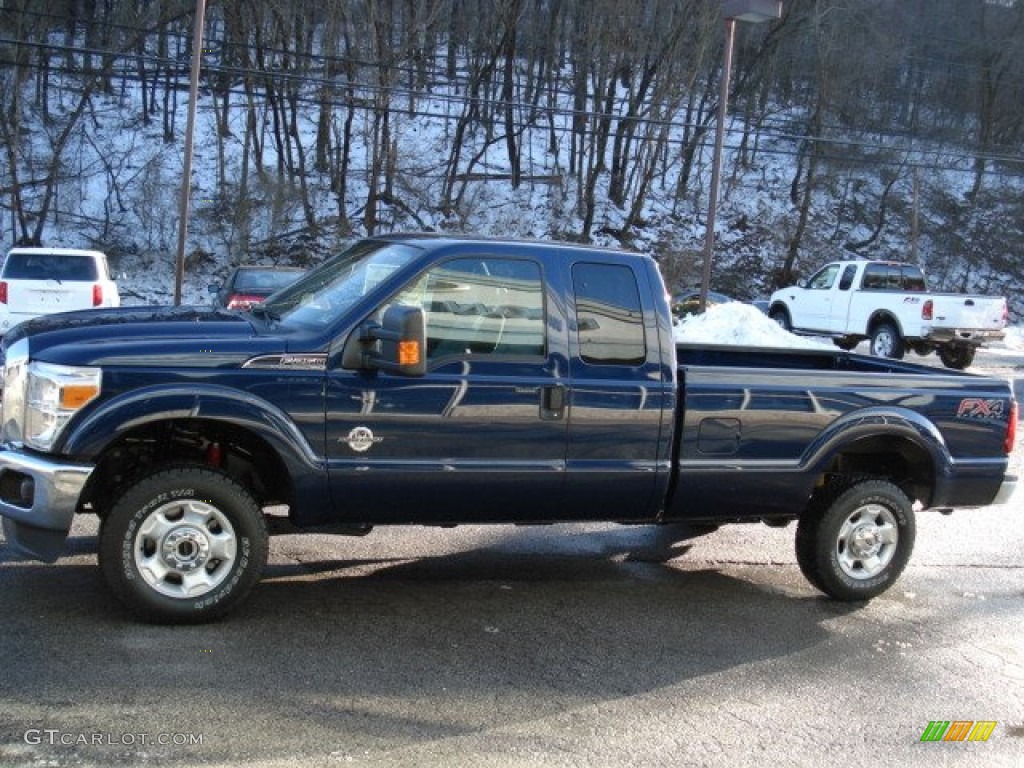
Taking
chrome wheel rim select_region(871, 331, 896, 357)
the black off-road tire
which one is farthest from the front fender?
the black off-road tire

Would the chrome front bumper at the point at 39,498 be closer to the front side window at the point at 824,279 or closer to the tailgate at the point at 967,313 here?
the tailgate at the point at 967,313

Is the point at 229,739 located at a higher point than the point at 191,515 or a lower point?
lower

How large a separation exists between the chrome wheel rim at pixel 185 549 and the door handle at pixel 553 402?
5.46ft

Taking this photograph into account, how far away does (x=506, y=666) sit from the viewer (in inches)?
183

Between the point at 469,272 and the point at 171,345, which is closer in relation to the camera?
the point at 171,345

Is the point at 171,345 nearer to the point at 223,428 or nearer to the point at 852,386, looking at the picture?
the point at 223,428

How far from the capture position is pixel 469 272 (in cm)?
520

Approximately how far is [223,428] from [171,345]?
19.0 inches

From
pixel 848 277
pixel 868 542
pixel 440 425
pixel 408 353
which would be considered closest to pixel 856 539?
pixel 868 542

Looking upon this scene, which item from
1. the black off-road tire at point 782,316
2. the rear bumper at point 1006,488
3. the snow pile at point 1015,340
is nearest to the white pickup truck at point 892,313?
the black off-road tire at point 782,316

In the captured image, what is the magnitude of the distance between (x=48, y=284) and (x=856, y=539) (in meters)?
12.9

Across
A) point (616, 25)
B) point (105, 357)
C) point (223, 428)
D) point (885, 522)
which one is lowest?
point (885, 522)

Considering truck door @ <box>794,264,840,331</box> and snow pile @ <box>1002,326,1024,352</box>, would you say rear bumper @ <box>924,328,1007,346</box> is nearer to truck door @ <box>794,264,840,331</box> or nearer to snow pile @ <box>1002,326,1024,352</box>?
truck door @ <box>794,264,840,331</box>

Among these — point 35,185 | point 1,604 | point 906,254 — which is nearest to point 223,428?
point 1,604
